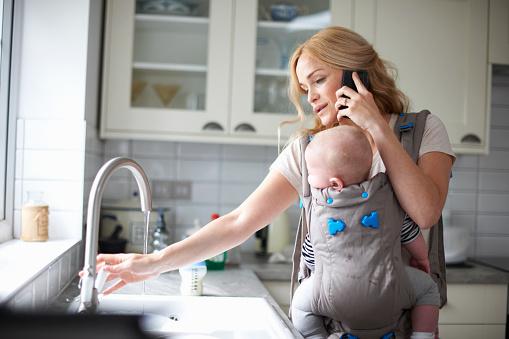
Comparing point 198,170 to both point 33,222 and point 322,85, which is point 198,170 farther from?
point 322,85

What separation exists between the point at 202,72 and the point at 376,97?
114 cm

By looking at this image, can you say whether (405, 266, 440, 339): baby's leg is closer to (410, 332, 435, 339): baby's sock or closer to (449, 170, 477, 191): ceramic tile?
(410, 332, 435, 339): baby's sock

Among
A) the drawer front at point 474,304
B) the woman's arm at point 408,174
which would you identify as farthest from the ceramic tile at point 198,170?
the woman's arm at point 408,174

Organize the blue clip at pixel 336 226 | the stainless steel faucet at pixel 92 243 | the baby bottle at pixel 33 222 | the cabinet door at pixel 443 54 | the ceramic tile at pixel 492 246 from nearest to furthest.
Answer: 1. the stainless steel faucet at pixel 92 243
2. the blue clip at pixel 336 226
3. the baby bottle at pixel 33 222
4. the cabinet door at pixel 443 54
5. the ceramic tile at pixel 492 246

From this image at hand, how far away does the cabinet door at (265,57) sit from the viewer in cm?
236

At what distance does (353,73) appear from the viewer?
1.35 metres

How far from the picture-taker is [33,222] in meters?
1.80

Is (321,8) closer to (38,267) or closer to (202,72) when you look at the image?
(202,72)

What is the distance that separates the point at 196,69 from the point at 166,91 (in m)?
0.16

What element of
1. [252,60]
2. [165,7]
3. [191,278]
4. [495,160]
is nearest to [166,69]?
[165,7]

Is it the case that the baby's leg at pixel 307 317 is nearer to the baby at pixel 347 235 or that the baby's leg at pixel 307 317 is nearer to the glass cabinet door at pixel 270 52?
the baby at pixel 347 235

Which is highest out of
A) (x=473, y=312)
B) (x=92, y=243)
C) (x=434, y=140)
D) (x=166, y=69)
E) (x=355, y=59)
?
(x=166, y=69)

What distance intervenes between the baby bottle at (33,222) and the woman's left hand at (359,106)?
1.06 m

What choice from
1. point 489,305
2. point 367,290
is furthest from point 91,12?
point 489,305
